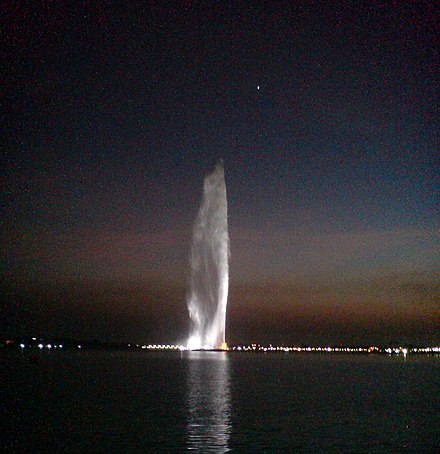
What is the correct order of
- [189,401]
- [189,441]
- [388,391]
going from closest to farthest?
[189,441] < [189,401] < [388,391]

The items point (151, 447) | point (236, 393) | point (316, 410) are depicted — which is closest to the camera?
point (151, 447)

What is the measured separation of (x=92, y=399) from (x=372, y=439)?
2480 cm

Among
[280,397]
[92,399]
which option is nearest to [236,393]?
[280,397]

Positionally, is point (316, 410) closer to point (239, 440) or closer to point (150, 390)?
point (239, 440)

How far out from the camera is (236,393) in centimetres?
5884

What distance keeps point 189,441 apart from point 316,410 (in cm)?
1573

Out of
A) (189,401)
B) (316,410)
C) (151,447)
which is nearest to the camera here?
(151,447)

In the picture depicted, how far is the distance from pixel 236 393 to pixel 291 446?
28678mm

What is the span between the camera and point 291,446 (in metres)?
30.6

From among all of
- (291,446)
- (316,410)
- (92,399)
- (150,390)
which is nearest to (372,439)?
(291,446)

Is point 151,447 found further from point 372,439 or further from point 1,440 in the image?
point 372,439

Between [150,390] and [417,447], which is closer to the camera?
[417,447]

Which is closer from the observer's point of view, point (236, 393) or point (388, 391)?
point (236, 393)

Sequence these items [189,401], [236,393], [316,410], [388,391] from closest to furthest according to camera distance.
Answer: [316,410]
[189,401]
[236,393]
[388,391]
